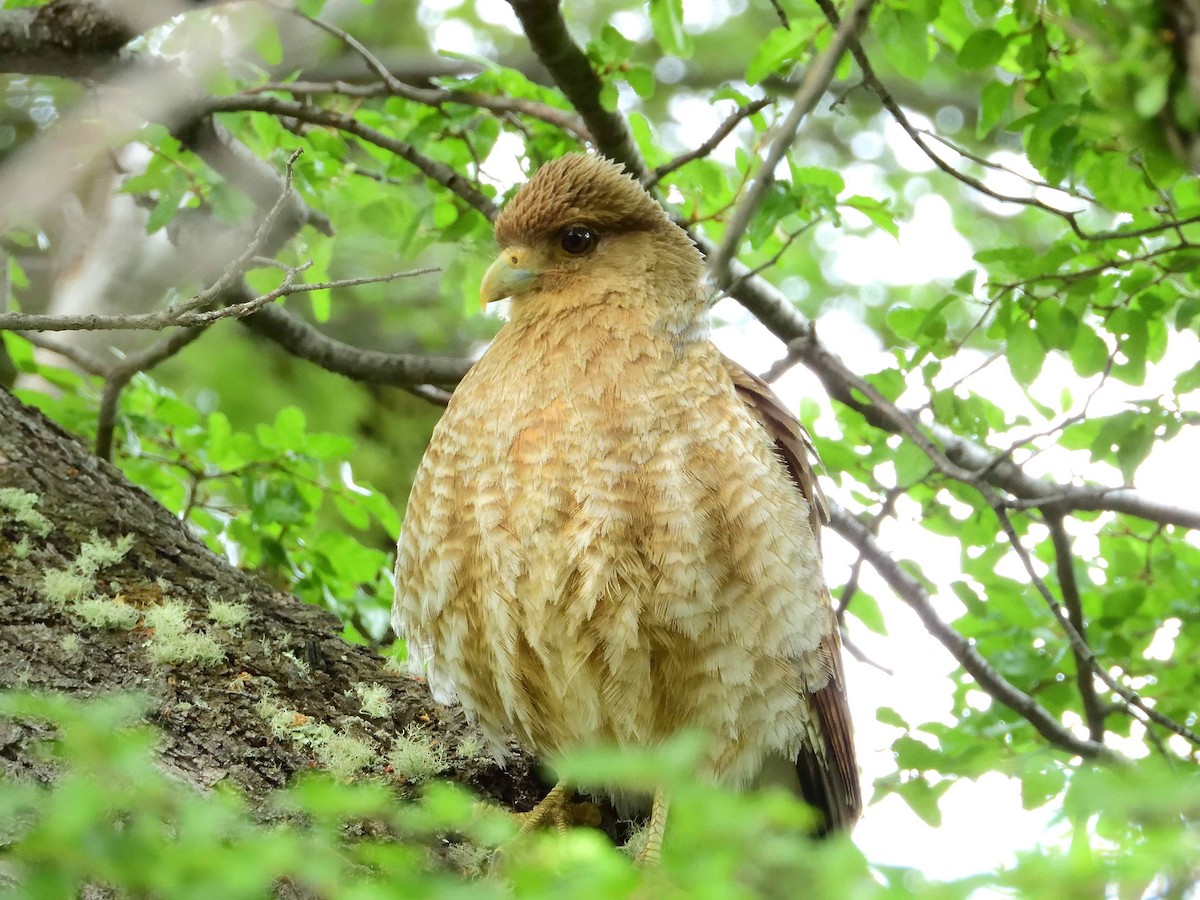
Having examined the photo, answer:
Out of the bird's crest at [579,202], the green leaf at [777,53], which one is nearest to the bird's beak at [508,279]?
the bird's crest at [579,202]

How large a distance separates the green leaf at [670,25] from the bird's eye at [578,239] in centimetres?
64

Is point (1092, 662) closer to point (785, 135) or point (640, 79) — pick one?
point (785, 135)

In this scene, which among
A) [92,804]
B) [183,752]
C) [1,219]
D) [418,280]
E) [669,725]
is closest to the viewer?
[92,804]

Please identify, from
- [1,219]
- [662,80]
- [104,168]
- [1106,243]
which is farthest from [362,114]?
[662,80]

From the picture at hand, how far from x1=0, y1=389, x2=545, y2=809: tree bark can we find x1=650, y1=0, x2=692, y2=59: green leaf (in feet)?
6.82

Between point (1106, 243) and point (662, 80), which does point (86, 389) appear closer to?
point (1106, 243)

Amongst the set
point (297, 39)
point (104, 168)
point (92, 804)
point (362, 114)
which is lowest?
point (92, 804)

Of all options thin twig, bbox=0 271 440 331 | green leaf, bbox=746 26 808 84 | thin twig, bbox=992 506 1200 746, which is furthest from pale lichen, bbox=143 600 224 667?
green leaf, bbox=746 26 808 84

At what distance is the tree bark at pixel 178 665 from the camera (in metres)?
2.44

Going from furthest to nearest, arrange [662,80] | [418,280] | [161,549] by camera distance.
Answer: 1. [662,80]
2. [418,280]
3. [161,549]

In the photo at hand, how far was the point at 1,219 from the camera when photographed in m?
3.78

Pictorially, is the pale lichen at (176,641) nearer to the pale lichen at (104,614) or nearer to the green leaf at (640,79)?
the pale lichen at (104,614)

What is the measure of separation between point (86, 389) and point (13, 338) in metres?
0.43

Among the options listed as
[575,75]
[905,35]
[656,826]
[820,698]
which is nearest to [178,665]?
[656,826]
